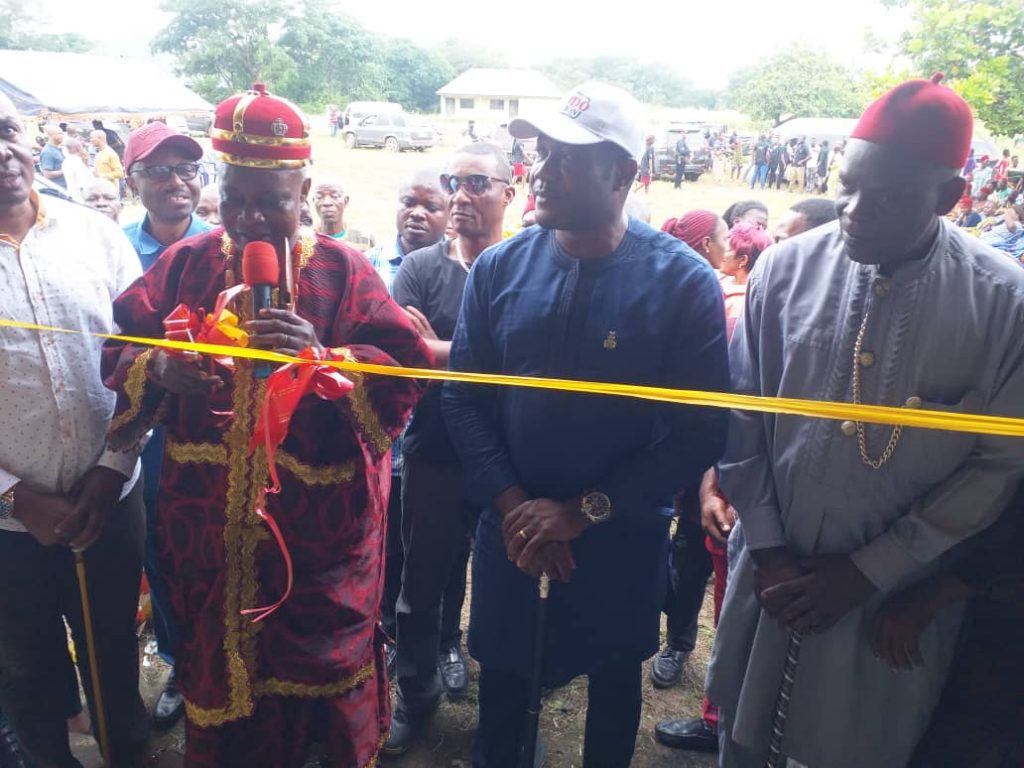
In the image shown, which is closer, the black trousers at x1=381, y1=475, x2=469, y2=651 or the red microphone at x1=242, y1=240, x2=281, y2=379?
the red microphone at x1=242, y1=240, x2=281, y2=379

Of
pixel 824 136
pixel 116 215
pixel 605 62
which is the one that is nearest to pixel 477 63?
pixel 605 62

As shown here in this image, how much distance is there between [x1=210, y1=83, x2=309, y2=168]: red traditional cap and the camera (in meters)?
2.01

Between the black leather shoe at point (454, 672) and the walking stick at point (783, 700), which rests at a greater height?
the walking stick at point (783, 700)

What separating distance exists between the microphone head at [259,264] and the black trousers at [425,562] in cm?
121

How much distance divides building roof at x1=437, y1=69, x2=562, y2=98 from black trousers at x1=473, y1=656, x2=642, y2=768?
5337 cm

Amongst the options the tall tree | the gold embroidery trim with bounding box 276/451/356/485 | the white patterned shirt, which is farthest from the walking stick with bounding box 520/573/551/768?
the tall tree

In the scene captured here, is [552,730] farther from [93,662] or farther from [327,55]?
[327,55]

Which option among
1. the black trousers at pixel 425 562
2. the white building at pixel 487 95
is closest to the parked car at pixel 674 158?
the white building at pixel 487 95

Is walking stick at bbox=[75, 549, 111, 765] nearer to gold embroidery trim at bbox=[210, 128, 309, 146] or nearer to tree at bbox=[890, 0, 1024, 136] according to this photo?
gold embroidery trim at bbox=[210, 128, 309, 146]

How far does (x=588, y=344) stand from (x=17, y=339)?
179 cm

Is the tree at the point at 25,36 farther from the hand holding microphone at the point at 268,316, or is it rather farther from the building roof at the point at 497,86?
the hand holding microphone at the point at 268,316

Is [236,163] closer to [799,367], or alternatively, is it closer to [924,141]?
[799,367]

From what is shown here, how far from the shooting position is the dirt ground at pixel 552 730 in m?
3.04

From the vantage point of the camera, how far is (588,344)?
2.18m
